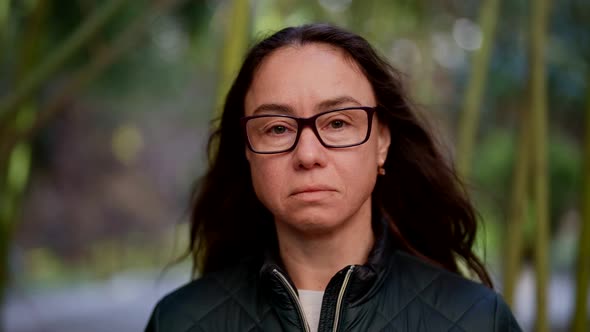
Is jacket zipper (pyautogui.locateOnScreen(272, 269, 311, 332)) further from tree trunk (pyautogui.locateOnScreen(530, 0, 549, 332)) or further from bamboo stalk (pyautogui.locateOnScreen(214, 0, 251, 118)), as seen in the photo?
tree trunk (pyautogui.locateOnScreen(530, 0, 549, 332))

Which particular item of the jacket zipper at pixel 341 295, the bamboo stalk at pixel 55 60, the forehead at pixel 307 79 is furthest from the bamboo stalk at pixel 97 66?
the jacket zipper at pixel 341 295

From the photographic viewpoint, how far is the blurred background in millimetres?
1503

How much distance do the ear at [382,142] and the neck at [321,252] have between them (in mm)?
93

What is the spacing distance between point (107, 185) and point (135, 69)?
242 inches

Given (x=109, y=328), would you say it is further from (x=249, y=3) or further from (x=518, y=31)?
(x=249, y=3)

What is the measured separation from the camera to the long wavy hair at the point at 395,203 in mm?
1213

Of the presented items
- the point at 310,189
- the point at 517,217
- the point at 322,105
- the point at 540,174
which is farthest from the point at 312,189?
the point at 517,217

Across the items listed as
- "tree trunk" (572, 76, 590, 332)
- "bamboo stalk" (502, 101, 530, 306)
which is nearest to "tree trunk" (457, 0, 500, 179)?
"bamboo stalk" (502, 101, 530, 306)

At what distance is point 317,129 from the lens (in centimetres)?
99

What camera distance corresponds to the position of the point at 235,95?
114 centimetres

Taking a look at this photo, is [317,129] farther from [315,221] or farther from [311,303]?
[311,303]

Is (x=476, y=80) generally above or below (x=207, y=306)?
above

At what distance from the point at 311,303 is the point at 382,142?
10.7 inches

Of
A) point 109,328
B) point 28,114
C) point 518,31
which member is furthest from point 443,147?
point 109,328
